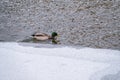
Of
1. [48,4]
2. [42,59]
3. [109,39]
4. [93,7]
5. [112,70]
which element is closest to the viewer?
[112,70]

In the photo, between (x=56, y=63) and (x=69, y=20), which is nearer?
(x=56, y=63)

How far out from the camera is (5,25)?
2811 mm

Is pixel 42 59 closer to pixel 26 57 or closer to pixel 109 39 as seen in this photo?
pixel 26 57

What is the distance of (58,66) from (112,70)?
0.24 meters

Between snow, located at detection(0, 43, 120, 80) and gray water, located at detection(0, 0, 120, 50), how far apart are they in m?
1.29

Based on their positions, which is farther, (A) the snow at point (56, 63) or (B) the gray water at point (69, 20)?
(B) the gray water at point (69, 20)

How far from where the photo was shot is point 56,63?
2.93ft

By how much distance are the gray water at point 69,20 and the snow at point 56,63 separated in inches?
50.8

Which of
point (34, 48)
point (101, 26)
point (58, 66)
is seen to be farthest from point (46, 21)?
point (58, 66)

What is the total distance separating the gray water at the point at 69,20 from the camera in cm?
243

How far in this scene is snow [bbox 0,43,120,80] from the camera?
0.81m

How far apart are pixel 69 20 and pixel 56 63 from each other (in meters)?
1.77

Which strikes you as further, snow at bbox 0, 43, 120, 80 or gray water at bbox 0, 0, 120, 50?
gray water at bbox 0, 0, 120, 50

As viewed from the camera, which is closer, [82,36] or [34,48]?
[34,48]
